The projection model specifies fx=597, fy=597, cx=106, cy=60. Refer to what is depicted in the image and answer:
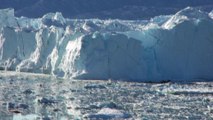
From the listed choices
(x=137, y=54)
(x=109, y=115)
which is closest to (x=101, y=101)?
(x=109, y=115)

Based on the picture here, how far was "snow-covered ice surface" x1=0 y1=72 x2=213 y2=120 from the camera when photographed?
13.9 meters

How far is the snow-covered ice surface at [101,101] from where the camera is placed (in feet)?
45.5

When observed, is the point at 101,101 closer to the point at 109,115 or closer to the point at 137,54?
the point at 109,115

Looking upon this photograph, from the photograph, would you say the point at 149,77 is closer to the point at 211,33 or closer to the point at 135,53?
the point at 135,53

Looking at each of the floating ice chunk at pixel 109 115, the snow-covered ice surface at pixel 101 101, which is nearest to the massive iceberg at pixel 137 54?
the snow-covered ice surface at pixel 101 101

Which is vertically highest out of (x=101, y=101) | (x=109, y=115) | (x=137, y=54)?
(x=137, y=54)

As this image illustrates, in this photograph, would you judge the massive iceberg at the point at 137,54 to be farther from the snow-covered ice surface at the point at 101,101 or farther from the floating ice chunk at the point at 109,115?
the floating ice chunk at the point at 109,115

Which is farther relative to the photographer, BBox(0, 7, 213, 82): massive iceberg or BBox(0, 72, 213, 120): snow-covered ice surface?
BBox(0, 7, 213, 82): massive iceberg

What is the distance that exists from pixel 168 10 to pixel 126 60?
1806 inches

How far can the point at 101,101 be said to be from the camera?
16672 mm

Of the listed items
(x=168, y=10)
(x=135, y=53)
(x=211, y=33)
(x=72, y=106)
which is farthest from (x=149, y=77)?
(x=168, y=10)

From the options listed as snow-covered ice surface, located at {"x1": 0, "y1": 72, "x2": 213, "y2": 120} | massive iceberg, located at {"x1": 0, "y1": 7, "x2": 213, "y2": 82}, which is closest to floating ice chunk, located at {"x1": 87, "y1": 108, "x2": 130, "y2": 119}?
snow-covered ice surface, located at {"x1": 0, "y1": 72, "x2": 213, "y2": 120}

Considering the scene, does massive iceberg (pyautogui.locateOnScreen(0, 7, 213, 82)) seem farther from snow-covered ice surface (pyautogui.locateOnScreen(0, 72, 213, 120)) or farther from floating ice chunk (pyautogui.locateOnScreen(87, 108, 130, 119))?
floating ice chunk (pyautogui.locateOnScreen(87, 108, 130, 119))

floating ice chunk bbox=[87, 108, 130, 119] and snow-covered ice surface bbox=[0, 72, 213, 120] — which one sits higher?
snow-covered ice surface bbox=[0, 72, 213, 120]
